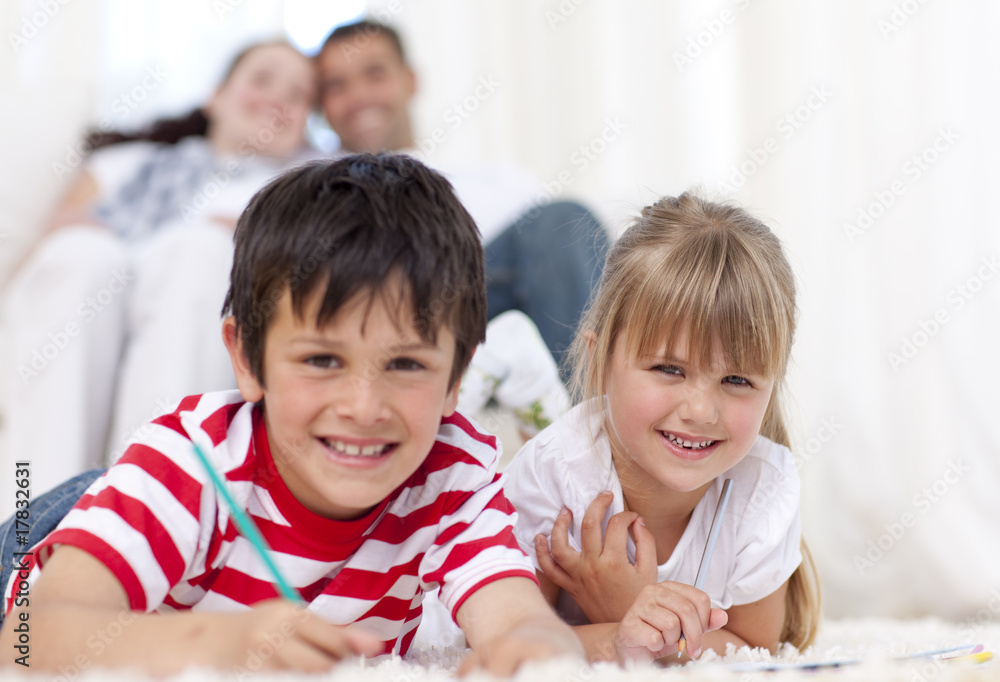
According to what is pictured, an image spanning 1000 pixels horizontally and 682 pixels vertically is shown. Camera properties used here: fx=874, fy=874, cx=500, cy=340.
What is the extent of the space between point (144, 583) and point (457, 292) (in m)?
0.31

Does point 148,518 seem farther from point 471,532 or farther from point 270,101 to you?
point 270,101

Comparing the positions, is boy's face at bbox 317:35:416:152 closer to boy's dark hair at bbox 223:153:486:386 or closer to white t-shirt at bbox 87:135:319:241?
white t-shirt at bbox 87:135:319:241

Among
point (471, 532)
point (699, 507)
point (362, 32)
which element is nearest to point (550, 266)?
point (699, 507)

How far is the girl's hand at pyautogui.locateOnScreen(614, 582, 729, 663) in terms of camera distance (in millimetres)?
720

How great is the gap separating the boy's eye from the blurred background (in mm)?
983

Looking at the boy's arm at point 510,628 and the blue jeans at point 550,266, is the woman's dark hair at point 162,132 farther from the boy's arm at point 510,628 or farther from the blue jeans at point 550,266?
the boy's arm at point 510,628

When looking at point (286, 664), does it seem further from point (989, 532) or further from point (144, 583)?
point (989, 532)

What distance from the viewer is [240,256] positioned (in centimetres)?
68

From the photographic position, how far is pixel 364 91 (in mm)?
1884

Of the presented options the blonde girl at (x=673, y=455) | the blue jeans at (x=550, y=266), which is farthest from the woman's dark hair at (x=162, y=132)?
the blonde girl at (x=673, y=455)

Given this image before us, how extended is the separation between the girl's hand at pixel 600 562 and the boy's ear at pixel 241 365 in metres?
0.33

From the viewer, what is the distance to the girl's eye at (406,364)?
640 mm

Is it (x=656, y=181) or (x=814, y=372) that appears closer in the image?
(x=814, y=372)

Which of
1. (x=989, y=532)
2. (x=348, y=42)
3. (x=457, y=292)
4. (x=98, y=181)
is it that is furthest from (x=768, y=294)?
(x=98, y=181)
